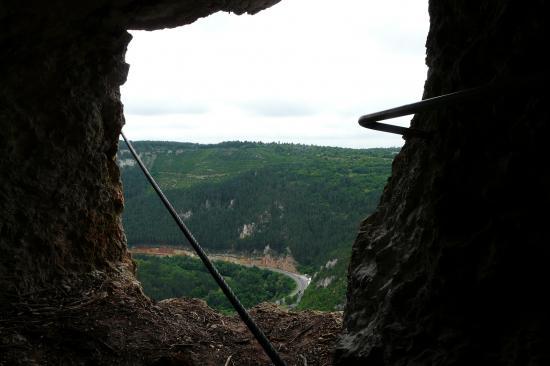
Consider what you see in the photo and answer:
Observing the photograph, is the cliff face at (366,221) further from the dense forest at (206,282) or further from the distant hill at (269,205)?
the distant hill at (269,205)

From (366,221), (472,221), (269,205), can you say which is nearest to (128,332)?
(366,221)

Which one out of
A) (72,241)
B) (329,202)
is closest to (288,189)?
(329,202)

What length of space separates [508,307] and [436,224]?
2.28 feet

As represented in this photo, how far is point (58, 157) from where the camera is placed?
417 centimetres

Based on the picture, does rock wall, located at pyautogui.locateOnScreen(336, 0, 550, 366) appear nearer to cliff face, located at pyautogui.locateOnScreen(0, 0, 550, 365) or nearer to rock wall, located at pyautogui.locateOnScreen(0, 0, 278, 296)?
cliff face, located at pyautogui.locateOnScreen(0, 0, 550, 365)

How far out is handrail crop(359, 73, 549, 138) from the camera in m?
1.88

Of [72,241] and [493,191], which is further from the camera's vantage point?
[72,241]

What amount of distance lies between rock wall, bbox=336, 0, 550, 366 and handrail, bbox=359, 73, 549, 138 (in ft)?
0.65

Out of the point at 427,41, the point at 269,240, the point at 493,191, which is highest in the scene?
the point at 427,41

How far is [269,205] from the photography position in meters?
62.9

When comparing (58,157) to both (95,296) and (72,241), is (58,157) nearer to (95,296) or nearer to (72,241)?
(72,241)

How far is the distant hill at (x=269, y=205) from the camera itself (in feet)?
174

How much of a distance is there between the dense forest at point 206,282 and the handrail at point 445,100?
27033mm

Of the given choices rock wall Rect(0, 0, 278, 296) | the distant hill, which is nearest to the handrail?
rock wall Rect(0, 0, 278, 296)
